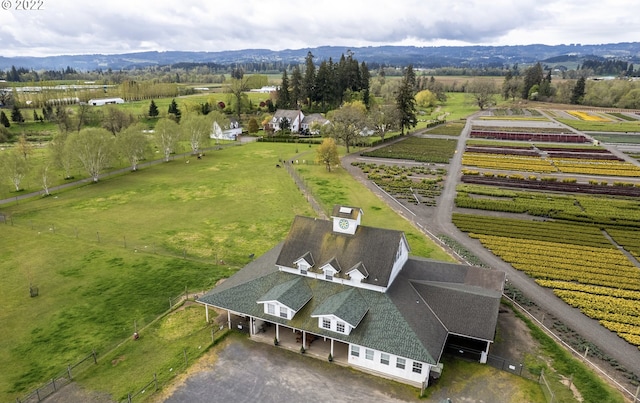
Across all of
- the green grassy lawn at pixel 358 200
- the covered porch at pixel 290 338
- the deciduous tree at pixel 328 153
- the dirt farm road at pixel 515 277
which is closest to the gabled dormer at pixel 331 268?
the covered porch at pixel 290 338

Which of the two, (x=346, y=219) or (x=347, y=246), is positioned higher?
(x=346, y=219)

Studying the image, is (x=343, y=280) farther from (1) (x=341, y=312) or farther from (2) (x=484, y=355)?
(2) (x=484, y=355)

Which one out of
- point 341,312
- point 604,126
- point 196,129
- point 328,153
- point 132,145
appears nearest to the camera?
point 341,312

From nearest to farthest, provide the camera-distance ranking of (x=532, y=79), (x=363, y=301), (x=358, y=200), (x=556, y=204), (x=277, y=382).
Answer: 1. (x=277, y=382)
2. (x=363, y=301)
3. (x=556, y=204)
4. (x=358, y=200)
5. (x=532, y=79)

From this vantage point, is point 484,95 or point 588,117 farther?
point 484,95

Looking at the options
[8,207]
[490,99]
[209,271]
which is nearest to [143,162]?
[8,207]

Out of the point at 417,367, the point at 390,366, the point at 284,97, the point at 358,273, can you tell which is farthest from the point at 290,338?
the point at 284,97

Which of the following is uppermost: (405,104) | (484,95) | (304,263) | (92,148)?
(484,95)
